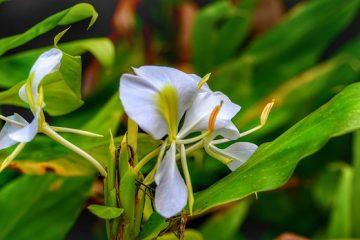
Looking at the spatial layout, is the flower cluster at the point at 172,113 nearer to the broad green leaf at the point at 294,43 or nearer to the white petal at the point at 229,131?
the white petal at the point at 229,131

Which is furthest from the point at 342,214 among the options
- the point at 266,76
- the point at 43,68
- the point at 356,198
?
the point at 43,68

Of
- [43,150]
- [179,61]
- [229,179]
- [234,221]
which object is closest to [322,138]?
[229,179]

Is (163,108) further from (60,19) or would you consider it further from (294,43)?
(294,43)

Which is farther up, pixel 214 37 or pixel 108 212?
pixel 108 212

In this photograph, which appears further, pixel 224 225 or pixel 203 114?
pixel 224 225

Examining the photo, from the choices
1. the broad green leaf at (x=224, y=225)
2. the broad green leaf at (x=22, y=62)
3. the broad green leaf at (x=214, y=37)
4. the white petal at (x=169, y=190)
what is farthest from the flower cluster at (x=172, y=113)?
the broad green leaf at (x=214, y=37)

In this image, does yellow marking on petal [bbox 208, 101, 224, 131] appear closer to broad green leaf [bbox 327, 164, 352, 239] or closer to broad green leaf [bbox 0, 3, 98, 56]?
broad green leaf [bbox 0, 3, 98, 56]

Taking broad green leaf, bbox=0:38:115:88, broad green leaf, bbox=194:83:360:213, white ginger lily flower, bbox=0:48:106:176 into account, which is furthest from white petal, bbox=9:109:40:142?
broad green leaf, bbox=0:38:115:88
